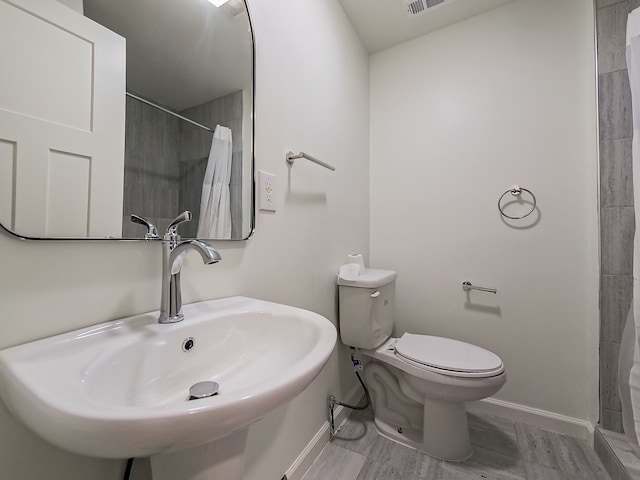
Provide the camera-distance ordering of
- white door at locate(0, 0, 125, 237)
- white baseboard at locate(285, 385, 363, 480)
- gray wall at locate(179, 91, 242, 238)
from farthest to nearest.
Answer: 1. white baseboard at locate(285, 385, 363, 480)
2. gray wall at locate(179, 91, 242, 238)
3. white door at locate(0, 0, 125, 237)

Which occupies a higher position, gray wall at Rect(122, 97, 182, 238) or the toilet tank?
gray wall at Rect(122, 97, 182, 238)

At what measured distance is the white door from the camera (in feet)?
1.54

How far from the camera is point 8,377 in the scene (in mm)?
380

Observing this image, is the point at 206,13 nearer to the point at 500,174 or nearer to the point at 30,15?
the point at 30,15

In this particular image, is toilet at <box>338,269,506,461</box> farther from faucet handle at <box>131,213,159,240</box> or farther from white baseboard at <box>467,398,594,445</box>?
faucet handle at <box>131,213,159,240</box>

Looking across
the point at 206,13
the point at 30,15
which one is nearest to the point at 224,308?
the point at 30,15

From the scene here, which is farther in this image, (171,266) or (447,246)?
(447,246)

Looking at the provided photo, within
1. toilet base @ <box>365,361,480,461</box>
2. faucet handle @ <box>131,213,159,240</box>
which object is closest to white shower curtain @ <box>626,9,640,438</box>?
toilet base @ <box>365,361,480,461</box>

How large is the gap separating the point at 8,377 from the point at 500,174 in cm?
191

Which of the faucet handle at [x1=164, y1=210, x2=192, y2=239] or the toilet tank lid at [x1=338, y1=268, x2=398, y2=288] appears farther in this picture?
the toilet tank lid at [x1=338, y1=268, x2=398, y2=288]

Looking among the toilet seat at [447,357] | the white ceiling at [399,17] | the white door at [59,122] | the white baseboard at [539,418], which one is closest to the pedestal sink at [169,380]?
the white door at [59,122]

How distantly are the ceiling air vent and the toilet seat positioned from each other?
5.90ft

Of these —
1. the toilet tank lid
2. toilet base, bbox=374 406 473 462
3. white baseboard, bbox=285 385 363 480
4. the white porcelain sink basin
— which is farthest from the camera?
the toilet tank lid

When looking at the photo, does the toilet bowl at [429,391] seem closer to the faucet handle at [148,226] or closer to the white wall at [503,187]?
the white wall at [503,187]
